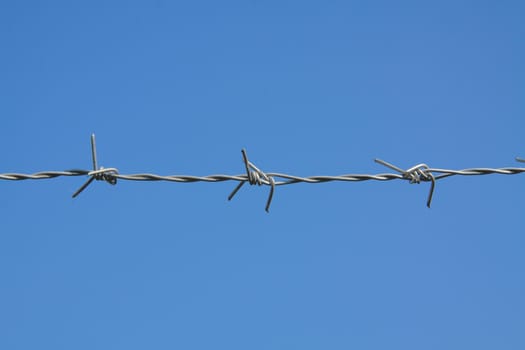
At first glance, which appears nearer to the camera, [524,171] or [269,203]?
[269,203]

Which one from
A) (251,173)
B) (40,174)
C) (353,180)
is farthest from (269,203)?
(40,174)

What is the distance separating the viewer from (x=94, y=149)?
4.47 meters

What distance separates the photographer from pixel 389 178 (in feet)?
15.8

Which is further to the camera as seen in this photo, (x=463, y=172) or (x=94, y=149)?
(x=463, y=172)

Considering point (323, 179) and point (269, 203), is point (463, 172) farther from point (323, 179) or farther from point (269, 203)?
point (269, 203)

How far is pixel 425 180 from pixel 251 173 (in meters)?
1.04

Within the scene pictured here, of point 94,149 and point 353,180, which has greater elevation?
point 94,149

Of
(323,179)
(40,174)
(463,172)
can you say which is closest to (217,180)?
(323,179)

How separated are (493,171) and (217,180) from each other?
Answer: 1.63 m

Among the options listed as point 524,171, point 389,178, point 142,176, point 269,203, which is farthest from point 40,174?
point 524,171

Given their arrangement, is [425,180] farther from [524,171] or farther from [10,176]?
[10,176]

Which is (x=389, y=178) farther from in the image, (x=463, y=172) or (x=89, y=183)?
(x=89, y=183)

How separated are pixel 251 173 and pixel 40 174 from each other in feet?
3.86

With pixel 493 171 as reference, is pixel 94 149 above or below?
above
